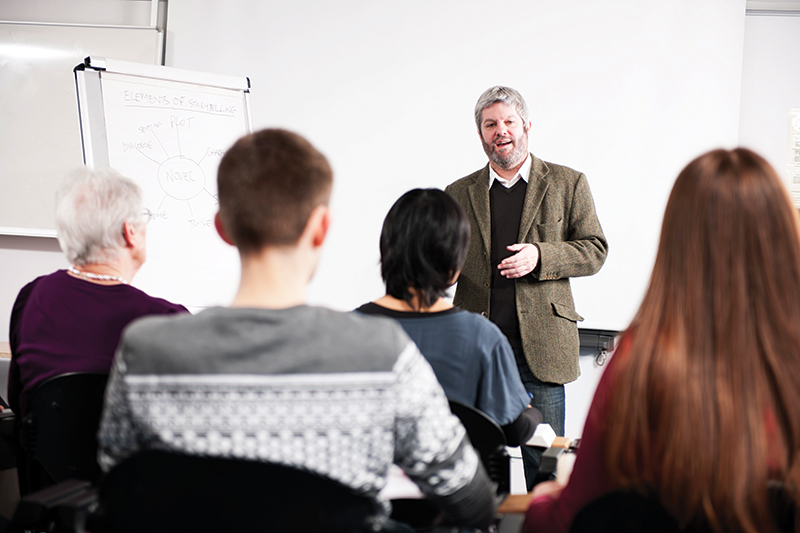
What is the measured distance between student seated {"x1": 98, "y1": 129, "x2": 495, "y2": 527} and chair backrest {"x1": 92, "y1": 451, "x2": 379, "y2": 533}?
0.06m

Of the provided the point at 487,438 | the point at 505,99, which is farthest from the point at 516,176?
the point at 487,438

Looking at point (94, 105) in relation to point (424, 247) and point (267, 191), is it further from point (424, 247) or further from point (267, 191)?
point (267, 191)

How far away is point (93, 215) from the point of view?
1496mm

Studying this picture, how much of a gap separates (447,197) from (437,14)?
197 cm

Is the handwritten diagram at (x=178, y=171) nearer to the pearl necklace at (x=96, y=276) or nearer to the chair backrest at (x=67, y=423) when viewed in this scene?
the pearl necklace at (x=96, y=276)

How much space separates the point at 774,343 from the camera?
2.54 ft

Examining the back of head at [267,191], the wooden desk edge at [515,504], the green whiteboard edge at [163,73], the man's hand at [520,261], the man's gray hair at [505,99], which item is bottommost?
the wooden desk edge at [515,504]

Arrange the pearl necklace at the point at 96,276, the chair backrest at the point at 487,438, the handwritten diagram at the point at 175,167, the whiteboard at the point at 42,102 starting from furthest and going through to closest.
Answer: the whiteboard at the point at 42,102
the handwritten diagram at the point at 175,167
the pearl necklace at the point at 96,276
the chair backrest at the point at 487,438

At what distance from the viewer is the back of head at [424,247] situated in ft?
4.73

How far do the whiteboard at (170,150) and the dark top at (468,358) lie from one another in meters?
1.61

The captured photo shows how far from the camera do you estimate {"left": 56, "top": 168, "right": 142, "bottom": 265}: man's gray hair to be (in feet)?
4.90

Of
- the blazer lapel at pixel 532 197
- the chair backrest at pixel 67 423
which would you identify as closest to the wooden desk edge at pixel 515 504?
the chair backrest at pixel 67 423

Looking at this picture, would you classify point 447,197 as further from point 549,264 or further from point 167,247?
point 167,247

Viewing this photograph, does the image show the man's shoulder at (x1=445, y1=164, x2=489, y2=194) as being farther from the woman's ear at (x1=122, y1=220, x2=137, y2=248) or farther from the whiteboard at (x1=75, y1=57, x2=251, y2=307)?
the woman's ear at (x1=122, y1=220, x2=137, y2=248)
